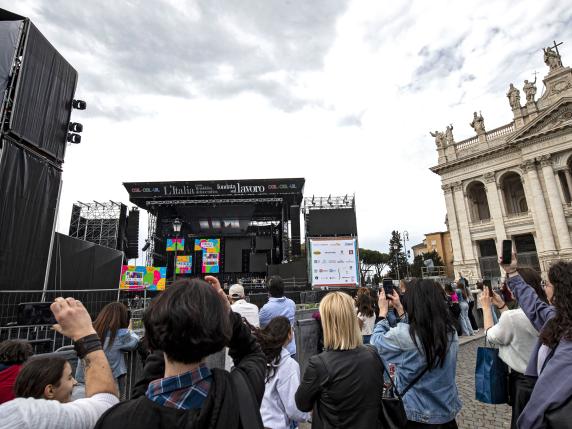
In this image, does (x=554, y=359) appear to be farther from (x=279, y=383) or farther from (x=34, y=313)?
(x=34, y=313)

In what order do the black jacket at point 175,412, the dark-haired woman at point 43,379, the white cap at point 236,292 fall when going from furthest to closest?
the white cap at point 236,292, the dark-haired woman at point 43,379, the black jacket at point 175,412

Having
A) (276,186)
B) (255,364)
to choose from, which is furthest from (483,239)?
(255,364)

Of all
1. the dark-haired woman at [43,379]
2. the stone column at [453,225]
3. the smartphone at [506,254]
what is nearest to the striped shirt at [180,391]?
the dark-haired woman at [43,379]

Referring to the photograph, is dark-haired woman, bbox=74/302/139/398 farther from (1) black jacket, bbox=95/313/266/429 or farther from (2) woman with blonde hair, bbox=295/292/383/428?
(1) black jacket, bbox=95/313/266/429

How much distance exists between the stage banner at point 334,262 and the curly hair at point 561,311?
840 inches

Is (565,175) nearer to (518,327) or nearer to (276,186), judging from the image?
(276,186)

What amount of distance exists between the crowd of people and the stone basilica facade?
29111 millimetres

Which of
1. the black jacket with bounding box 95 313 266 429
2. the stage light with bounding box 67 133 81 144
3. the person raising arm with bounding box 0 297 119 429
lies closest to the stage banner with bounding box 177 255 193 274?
the stage light with bounding box 67 133 81 144

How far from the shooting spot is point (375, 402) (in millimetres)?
2172

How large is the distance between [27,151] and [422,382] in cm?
752

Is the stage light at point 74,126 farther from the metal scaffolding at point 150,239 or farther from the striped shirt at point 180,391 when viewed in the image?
the metal scaffolding at point 150,239

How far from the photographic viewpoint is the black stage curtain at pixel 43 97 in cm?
587

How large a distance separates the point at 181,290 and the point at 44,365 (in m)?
1.08

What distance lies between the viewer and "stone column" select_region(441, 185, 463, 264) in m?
31.4
